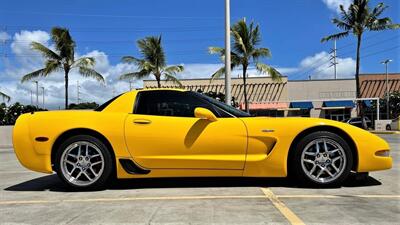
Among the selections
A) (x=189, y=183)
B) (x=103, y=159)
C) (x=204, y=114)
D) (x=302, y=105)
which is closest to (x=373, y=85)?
(x=302, y=105)

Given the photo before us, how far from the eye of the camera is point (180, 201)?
5098 mm

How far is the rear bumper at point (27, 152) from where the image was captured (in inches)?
235

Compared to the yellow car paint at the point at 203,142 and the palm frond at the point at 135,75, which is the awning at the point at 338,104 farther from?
the yellow car paint at the point at 203,142

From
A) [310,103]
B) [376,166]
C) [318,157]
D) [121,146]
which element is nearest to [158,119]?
[121,146]

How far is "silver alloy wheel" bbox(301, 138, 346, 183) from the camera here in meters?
5.70

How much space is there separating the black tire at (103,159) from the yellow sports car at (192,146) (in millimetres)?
13

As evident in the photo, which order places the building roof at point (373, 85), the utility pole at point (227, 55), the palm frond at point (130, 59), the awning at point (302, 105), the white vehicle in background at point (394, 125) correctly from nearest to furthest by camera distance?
the utility pole at point (227, 55) → the palm frond at point (130, 59) → the white vehicle in background at point (394, 125) → the awning at point (302, 105) → the building roof at point (373, 85)

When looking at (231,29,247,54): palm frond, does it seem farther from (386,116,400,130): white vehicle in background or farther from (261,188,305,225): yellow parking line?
(261,188,305,225): yellow parking line

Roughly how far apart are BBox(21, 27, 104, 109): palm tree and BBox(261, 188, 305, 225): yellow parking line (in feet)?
78.0

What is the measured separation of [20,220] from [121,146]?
171cm

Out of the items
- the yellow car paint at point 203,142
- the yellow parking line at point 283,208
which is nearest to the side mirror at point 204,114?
the yellow car paint at point 203,142

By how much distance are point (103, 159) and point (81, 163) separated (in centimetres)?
30

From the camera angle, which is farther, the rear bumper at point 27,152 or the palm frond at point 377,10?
the palm frond at point 377,10

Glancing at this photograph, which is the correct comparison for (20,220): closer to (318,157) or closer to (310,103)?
(318,157)
